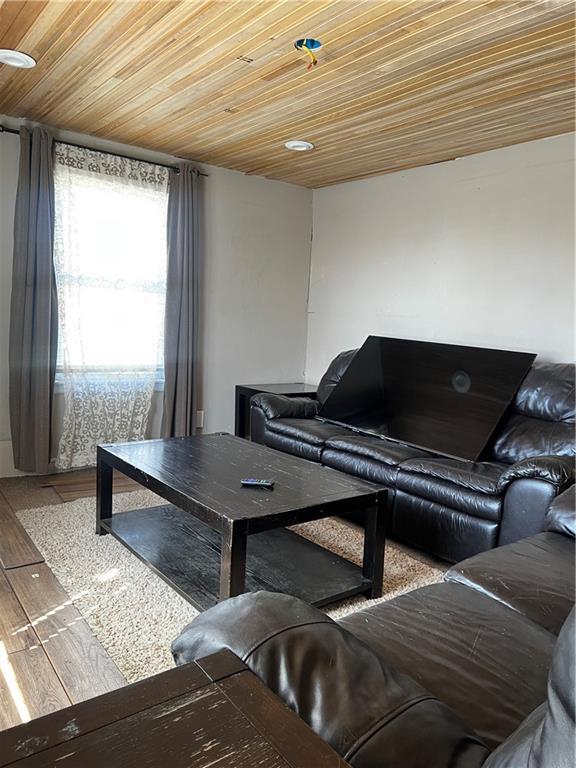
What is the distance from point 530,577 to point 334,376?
2.81 meters

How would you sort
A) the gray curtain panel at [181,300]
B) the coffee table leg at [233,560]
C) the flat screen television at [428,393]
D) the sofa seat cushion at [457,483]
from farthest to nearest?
the gray curtain panel at [181,300] < the flat screen television at [428,393] < the sofa seat cushion at [457,483] < the coffee table leg at [233,560]

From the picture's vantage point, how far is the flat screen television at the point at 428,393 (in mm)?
3291

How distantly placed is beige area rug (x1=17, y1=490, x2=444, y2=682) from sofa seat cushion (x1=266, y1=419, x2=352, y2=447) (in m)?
0.51

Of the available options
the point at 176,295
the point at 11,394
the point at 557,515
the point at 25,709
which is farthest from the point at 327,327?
the point at 25,709

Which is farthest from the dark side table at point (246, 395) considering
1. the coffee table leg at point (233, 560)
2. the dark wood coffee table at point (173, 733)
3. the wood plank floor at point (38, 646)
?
the dark wood coffee table at point (173, 733)

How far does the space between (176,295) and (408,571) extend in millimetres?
2729

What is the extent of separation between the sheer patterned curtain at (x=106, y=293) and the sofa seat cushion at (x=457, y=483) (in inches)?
90.0

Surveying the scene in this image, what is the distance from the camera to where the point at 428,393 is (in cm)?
375

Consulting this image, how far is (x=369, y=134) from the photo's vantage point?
352 centimetres

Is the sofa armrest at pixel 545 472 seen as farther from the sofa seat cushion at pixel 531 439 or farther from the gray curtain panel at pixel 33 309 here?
the gray curtain panel at pixel 33 309

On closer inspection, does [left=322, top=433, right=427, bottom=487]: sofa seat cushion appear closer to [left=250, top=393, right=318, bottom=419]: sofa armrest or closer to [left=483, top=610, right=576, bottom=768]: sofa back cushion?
[left=250, top=393, right=318, bottom=419]: sofa armrest

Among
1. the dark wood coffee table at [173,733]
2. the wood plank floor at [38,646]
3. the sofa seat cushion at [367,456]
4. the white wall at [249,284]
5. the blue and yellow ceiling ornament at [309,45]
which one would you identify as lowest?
the wood plank floor at [38,646]

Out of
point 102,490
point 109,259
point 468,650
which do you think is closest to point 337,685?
point 468,650

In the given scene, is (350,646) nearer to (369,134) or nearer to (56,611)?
(56,611)
